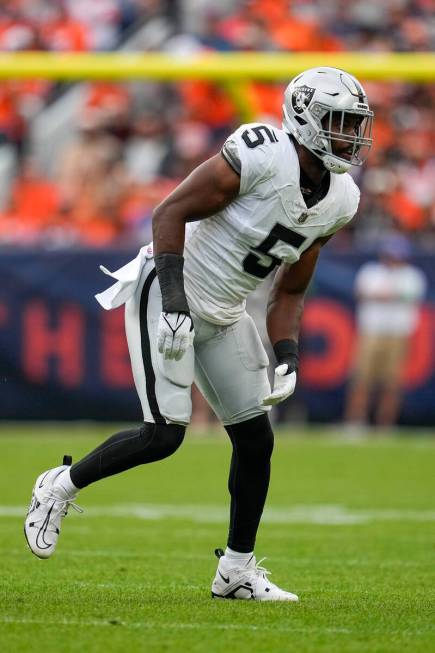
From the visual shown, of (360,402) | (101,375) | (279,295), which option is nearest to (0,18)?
(101,375)

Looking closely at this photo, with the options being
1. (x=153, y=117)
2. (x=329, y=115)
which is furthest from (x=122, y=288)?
(x=153, y=117)

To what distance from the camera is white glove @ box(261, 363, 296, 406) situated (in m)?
4.36

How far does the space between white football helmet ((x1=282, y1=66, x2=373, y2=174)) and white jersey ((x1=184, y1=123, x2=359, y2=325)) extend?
7 cm

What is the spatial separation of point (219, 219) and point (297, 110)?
1.40 feet

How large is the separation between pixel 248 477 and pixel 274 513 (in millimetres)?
2524

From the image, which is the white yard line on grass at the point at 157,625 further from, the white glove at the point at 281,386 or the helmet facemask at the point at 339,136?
the helmet facemask at the point at 339,136

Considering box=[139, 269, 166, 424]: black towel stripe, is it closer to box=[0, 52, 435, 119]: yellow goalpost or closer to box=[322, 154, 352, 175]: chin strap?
box=[322, 154, 352, 175]: chin strap

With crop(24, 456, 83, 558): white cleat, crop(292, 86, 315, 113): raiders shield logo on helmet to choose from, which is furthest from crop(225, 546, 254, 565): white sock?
crop(292, 86, 315, 113): raiders shield logo on helmet

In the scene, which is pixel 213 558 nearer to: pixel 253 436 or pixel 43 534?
pixel 253 436

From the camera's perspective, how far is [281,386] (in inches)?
174

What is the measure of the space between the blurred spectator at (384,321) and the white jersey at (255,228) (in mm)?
6482

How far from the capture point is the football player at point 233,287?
4250 mm

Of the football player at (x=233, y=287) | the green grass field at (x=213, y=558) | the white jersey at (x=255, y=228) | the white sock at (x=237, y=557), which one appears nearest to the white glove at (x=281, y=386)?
the football player at (x=233, y=287)

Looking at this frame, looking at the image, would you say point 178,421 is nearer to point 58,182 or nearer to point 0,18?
point 58,182
